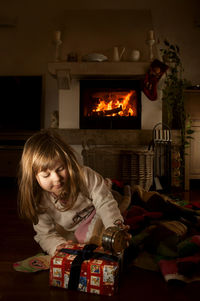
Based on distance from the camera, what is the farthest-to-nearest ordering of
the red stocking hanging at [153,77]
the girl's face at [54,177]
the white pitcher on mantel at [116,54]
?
the white pitcher on mantel at [116,54], the red stocking hanging at [153,77], the girl's face at [54,177]

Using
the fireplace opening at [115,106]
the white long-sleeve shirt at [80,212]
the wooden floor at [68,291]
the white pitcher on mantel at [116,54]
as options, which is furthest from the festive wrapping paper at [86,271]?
the white pitcher on mantel at [116,54]

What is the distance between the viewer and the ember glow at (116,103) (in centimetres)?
267

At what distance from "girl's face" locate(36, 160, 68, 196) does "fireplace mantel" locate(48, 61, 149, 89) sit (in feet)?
6.45

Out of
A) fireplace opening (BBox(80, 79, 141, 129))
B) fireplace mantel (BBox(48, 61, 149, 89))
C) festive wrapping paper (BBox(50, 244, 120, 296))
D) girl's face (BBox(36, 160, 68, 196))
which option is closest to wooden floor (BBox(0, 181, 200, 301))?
festive wrapping paper (BBox(50, 244, 120, 296))

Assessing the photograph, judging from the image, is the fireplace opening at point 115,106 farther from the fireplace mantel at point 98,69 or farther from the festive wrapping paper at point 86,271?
the festive wrapping paper at point 86,271

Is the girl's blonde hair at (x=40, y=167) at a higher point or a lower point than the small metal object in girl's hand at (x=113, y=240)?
higher

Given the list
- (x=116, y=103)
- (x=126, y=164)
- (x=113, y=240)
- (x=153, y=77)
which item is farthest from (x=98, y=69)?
(x=113, y=240)

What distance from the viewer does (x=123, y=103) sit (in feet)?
8.77

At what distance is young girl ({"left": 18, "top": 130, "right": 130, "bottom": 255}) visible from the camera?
0.77 meters

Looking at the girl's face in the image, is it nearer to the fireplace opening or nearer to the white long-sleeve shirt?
the white long-sleeve shirt

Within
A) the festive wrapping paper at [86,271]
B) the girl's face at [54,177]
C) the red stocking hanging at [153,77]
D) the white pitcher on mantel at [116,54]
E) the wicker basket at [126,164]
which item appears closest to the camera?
the festive wrapping paper at [86,271]

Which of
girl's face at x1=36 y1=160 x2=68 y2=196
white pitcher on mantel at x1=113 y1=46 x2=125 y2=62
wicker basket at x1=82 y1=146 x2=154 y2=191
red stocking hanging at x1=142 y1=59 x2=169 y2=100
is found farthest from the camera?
white pitcher on mantel at x1=113 y1=46 x2=125 y2=62

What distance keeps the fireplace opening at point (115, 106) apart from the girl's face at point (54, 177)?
190 cm

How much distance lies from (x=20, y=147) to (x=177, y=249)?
2339 millimetres
